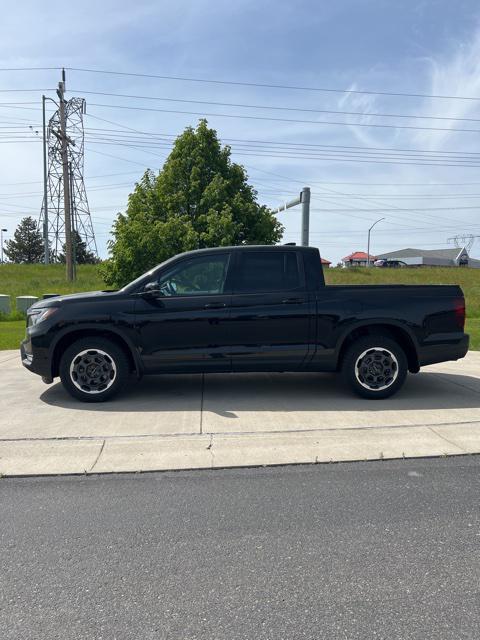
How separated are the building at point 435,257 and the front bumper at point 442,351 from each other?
11192cm

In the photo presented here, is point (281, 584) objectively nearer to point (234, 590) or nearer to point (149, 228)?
point (234, 590)

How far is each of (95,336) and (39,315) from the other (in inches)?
28.7

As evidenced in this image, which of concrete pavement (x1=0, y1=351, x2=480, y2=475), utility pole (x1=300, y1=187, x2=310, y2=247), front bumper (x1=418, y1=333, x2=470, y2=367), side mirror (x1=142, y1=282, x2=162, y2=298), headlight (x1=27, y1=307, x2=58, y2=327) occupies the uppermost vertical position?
utility pole (x1=300, y1=187, x2=310, y2=247)

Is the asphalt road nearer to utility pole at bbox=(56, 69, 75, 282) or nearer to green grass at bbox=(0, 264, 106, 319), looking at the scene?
green grass at bbox=(0, 264, 106, 319)

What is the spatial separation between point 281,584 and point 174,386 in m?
4.30

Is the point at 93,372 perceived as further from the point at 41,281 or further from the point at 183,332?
the point at 41,281

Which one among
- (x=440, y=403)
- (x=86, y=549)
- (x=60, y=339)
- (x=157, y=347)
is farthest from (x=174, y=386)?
(x=86, y=549)

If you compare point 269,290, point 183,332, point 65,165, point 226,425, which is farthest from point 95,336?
point 65,165

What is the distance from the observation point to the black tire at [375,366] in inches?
227

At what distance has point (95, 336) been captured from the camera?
5.67 m

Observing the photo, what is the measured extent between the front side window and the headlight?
1.28 metres

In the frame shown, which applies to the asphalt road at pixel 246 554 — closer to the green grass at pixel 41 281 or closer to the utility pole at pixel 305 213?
the utility pole at pixel 305 213

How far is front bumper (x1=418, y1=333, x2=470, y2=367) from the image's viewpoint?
5.82 metres

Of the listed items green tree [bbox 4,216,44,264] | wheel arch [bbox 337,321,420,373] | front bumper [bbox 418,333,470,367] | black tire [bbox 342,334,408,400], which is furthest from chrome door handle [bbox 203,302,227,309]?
green tree [bbox 4,216,44,264]
